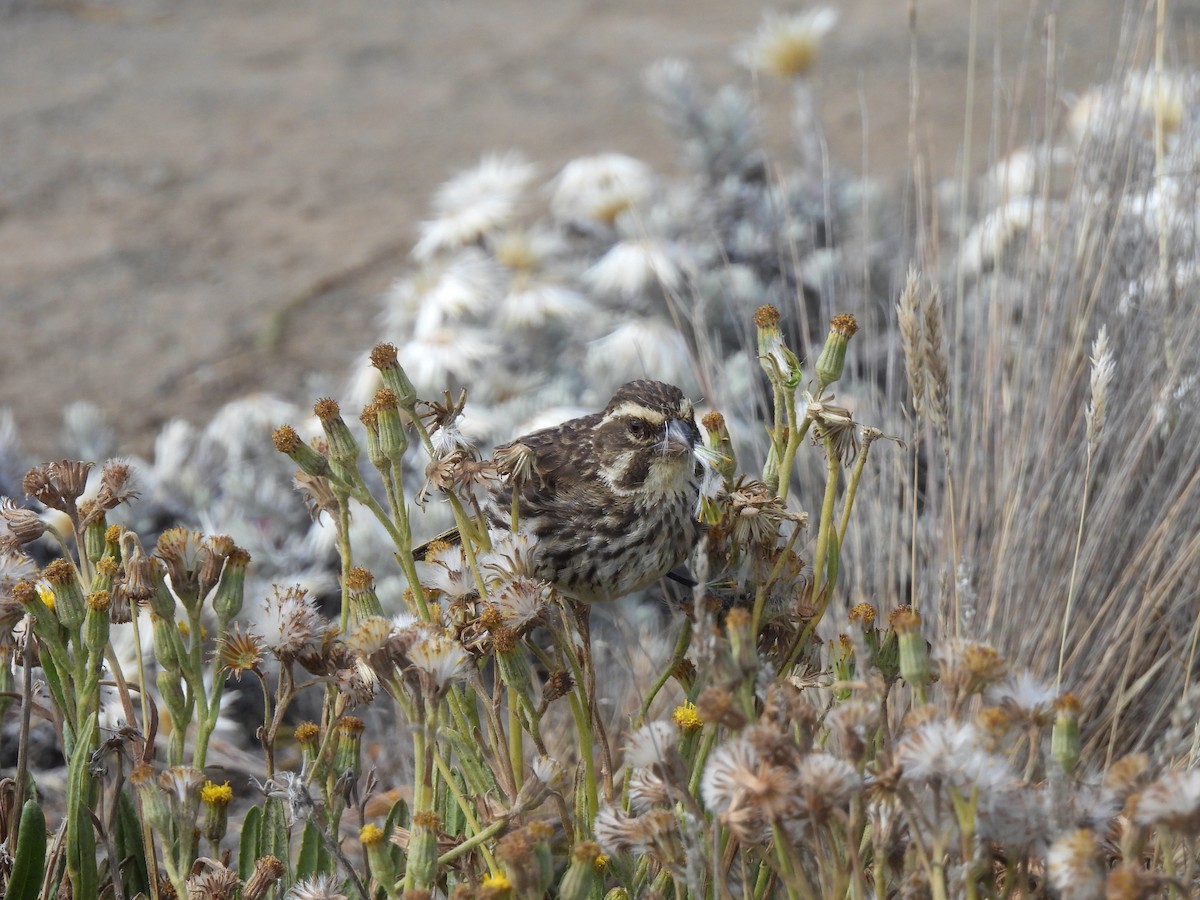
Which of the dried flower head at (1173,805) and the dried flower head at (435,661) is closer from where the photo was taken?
the dried flower head at (1173,805)

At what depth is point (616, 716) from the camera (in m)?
2.61

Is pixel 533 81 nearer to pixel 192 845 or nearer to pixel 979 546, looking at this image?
pixel 979 546

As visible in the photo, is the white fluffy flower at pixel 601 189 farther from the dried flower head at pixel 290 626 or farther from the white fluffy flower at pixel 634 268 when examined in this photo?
the dried flower head at pixel 290 626

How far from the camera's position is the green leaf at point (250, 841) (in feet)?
5.45

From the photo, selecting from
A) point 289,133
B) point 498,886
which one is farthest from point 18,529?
point 289,133

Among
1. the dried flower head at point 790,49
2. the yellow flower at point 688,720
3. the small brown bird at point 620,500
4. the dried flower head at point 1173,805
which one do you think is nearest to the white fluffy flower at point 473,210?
the dried flower head at point 790,49

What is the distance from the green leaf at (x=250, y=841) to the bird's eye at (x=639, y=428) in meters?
0.77

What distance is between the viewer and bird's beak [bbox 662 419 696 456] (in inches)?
76.7

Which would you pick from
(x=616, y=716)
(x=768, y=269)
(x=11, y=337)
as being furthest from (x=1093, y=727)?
(x=11, y=337)

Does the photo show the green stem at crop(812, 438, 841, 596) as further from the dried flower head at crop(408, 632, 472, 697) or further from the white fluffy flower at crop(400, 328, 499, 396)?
the white fluffy flower at crop(400, 328, 499, 396)

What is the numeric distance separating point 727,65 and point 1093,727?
219 inches

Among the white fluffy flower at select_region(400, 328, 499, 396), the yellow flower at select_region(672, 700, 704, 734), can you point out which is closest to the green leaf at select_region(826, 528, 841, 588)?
the yellow flower at select_region(672, 700, 704, 734)

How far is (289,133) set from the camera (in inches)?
275

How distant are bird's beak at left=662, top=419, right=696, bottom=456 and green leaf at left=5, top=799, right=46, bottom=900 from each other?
0.97m
